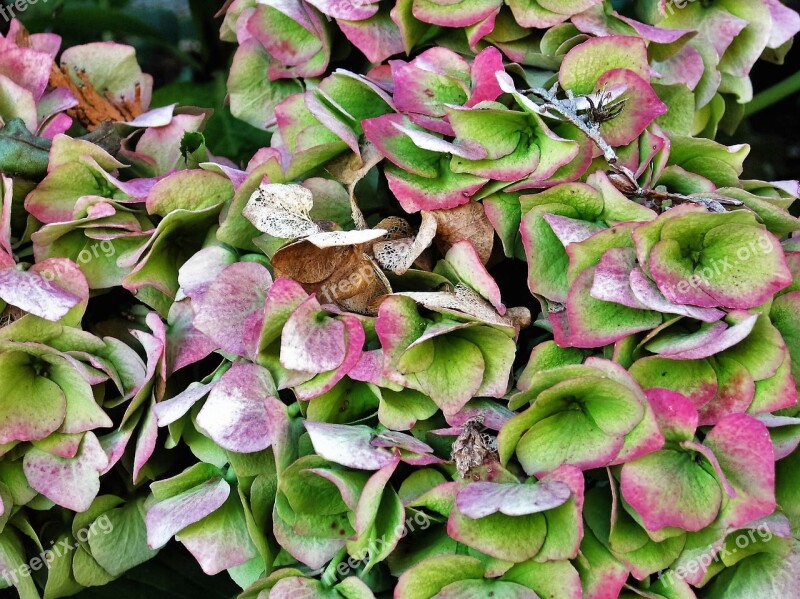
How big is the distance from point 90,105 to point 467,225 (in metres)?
0.27

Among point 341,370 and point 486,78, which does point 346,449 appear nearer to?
point 341,370

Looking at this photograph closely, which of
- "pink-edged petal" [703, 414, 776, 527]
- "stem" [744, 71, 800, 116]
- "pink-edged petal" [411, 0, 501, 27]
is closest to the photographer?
"pink-edged petal" [703, 414, 776, 527]

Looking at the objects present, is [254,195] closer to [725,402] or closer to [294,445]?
[294,445]

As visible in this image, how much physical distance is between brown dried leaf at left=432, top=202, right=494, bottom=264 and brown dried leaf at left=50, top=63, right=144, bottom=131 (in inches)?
9.1

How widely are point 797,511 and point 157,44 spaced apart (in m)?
0.69

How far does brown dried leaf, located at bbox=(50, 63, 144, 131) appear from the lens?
55 centimetres

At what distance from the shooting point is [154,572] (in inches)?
21.7

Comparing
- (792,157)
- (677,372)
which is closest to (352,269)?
(677,372)

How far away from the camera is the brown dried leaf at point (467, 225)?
43cm

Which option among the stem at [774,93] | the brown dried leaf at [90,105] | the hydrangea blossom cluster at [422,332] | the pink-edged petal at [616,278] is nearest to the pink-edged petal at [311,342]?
the hydrangea blossom cluster at [422,332]

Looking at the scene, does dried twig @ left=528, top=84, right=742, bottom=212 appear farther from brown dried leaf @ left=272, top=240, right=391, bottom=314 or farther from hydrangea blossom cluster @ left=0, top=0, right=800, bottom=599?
brown dried leaf @ left=272, top=240, right=391, bottom=314

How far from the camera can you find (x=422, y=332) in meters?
0.39

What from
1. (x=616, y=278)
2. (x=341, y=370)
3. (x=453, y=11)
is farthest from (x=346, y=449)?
(x=453, y=11)

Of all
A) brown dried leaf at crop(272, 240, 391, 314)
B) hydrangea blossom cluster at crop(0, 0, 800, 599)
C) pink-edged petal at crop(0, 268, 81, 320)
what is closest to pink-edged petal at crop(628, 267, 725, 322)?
hydrangea blossom cluster at crop(0, 0, 800, 599)
